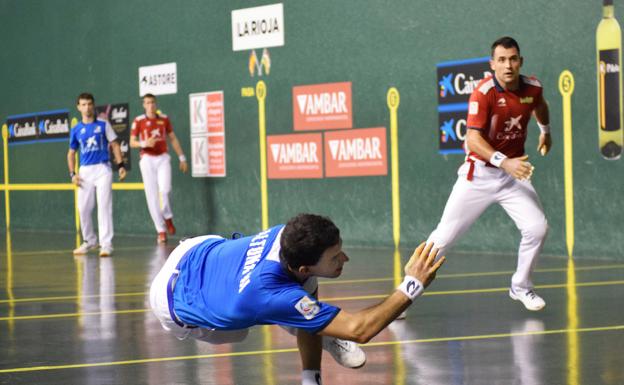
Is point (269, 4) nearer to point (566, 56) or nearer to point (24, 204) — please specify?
point (566, 56)

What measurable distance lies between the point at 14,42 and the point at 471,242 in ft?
37.0

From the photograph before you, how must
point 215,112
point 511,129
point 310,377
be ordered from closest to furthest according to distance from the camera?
point 310,377 < point 511,129 < point 215,112

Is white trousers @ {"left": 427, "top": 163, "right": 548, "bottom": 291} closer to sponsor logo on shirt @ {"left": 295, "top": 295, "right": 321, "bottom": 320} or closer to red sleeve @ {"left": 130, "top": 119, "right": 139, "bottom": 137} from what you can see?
sponsor logo on shirt @ {"left": 295, "top": 295, "right": 321, "bottom": 320}

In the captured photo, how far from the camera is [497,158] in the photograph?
816cm

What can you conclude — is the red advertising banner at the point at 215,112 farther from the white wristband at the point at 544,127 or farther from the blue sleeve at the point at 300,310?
the blue sleeve at the point at 300,310

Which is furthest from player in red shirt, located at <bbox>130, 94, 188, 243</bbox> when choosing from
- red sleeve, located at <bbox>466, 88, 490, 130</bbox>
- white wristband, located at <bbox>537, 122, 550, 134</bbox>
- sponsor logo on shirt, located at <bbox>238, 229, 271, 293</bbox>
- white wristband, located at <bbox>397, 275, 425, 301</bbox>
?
white wristband, located at <bbox>397, 275, 425, 301</bbox>

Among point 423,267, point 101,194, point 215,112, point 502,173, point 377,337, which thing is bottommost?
point 377,337

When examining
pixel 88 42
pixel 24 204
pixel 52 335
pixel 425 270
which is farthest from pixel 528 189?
pixel 24 204

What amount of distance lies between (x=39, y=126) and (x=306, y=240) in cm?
1758

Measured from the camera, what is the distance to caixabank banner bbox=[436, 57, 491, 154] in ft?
44.5

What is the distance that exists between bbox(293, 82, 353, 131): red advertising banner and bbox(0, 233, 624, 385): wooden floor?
3.59 metres

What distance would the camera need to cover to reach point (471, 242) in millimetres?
13852

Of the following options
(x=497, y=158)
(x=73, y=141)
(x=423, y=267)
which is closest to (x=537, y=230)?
(x=497, y=158)

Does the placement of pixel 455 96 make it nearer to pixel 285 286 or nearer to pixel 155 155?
pixel 155 155
